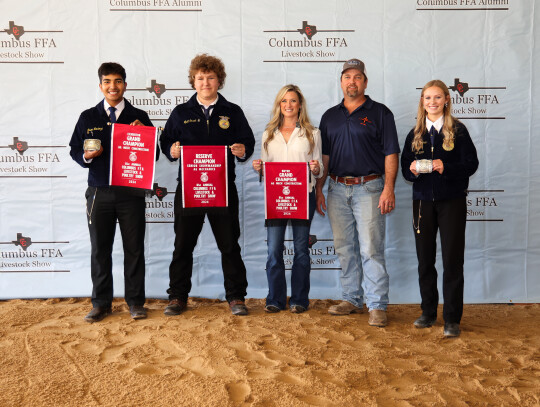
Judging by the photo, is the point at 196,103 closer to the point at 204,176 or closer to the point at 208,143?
the point at 208,143

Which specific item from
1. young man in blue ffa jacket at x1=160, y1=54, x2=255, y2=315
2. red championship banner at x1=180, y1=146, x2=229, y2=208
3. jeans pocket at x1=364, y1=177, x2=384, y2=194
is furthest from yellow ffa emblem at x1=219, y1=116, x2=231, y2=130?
jeans pocket at x1=364, y1=177, x2=384, y2=194

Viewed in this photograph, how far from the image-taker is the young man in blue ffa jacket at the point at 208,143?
347 cm

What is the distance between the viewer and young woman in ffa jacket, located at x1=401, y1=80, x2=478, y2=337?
10.2ft

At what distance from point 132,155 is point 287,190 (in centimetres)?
106

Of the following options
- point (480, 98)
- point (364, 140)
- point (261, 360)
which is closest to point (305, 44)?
point (364, 140)

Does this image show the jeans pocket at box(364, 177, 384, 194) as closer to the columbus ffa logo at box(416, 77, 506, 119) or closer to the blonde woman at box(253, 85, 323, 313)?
the blonde woman at box(253, 85, 323, 313)

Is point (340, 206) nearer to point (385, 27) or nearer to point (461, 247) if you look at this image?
point (461, 247)

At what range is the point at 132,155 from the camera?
3350mm

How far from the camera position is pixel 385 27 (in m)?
3.98

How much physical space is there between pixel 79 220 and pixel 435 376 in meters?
2.97

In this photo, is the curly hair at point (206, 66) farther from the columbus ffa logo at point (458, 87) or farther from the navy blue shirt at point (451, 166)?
the columbus ffa logo at point (458, 87)

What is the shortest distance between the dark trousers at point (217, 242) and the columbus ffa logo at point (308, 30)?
139 centimetres

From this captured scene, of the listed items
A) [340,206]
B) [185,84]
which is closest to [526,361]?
[340,206]

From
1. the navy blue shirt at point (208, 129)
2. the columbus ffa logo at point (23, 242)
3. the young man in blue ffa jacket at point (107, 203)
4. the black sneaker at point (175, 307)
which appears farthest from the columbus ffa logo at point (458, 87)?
the columbus ffa logo at point (23, 242)
